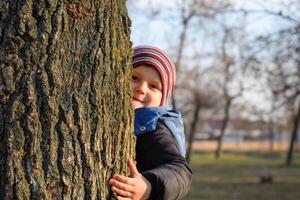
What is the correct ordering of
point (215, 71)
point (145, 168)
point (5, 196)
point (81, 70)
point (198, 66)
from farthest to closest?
point (215, 71)
point (198, 66)
point (145, 168)
point (81, 70)
point (5, 196)

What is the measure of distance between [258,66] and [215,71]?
1944cm

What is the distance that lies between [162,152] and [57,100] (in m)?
0.64

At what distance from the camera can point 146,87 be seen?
2.81 m

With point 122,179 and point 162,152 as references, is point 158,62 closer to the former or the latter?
point 162,152

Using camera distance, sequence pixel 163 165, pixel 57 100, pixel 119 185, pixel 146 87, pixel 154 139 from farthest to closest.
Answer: pixel 146 87
pixel 154 139
pixel 163 165
pixel 119 185
pixel 57 100

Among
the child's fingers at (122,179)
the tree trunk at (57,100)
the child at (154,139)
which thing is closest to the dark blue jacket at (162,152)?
the child at (154,139)

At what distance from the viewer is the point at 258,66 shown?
12.1 m

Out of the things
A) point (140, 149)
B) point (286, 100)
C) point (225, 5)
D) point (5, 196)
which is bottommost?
point (5, 196)

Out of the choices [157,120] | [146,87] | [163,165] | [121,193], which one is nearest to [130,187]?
[121,193]

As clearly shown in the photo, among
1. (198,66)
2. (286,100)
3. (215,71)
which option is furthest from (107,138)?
(215,71)

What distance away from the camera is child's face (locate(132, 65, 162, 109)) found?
277cm

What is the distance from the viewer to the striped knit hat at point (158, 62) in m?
2.87

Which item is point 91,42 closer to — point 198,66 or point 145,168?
point 145,168

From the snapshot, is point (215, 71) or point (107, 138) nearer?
point (107, 138)
